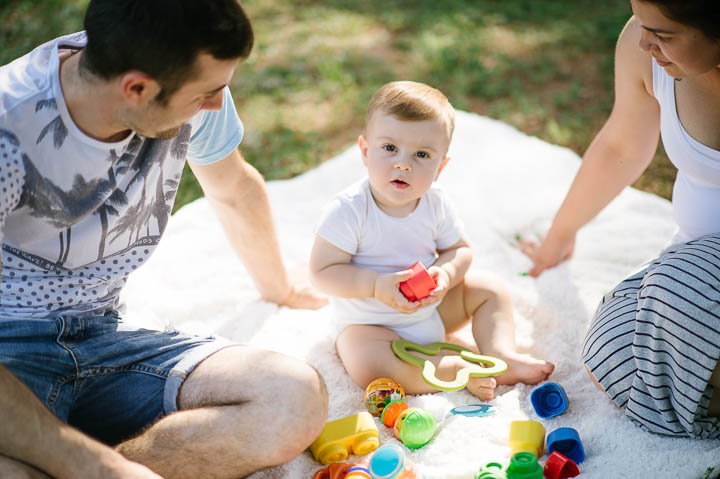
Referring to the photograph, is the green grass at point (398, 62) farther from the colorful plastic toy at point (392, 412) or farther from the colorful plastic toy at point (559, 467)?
the colorful plastic toy at point (559, 467)

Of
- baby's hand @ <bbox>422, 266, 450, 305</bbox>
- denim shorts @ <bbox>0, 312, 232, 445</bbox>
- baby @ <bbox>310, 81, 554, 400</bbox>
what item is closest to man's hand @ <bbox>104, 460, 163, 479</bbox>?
denim shorts @ <bbox>0, 312, 232, 445</bbox>

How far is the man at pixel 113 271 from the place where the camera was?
58.2 inches

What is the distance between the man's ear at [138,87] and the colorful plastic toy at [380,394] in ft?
3.34

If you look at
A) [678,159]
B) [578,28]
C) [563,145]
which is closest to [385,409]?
[678,159]

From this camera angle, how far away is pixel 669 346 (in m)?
1.73

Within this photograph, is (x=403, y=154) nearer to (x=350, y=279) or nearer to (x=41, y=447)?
(x=350, y=279)

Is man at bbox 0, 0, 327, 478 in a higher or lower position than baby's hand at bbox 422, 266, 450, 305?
higher

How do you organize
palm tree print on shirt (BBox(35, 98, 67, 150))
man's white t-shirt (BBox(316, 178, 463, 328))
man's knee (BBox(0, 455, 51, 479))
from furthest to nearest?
man's white t-shirt (BBox(316, 178, 463, 328)), palm tree print on shirt (BBox(35, 98, 67, 150)), man's knee (BBox(0, 455, 51, 479))

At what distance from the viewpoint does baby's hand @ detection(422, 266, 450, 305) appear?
202cm

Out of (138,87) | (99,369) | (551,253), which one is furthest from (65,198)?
(551,253)

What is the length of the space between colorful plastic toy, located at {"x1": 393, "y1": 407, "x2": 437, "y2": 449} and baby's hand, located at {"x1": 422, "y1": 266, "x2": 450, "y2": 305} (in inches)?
13.2

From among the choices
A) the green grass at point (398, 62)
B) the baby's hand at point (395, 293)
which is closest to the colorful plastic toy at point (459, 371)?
the baby's hand at point (395, 293)

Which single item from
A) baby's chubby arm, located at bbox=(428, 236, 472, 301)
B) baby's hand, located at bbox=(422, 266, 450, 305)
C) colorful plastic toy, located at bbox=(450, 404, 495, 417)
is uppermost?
baby's hand, located at bbox=(422, 266, 450, 305)

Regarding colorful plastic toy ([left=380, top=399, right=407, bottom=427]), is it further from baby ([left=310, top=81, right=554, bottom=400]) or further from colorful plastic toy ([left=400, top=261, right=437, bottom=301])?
colorful plastic toy ([left=400, top=261, right=437, bottom=301])
